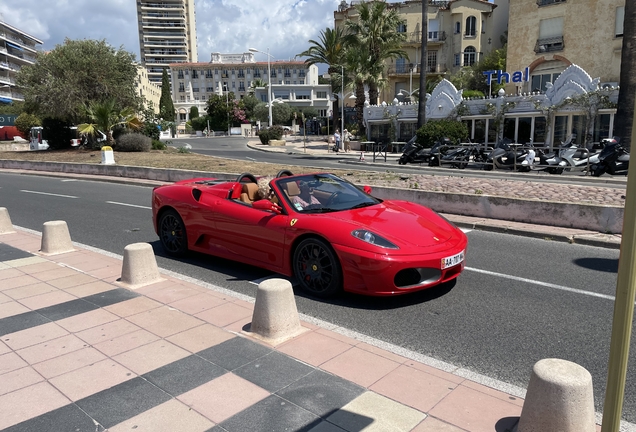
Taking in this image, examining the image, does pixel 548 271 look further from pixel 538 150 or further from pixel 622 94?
pixel 622 94

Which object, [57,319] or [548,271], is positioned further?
[548,271]

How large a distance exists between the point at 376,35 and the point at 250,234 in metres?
35.8

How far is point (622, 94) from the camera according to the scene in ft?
65.0

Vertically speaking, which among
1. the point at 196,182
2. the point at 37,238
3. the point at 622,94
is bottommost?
the point at 37,238

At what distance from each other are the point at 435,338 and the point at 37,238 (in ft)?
24.4

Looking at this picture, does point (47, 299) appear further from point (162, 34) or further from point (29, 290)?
point (162, 34)

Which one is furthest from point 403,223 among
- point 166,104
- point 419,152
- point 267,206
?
point 166,104

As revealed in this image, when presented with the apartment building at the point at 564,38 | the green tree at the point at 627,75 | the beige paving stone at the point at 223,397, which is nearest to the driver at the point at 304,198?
the beige paving stone at the point at 223,397

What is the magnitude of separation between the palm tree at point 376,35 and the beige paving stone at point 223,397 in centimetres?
3758

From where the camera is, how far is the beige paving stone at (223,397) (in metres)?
3.11

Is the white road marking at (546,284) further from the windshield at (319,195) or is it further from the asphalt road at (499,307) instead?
the windshield at (319,195)

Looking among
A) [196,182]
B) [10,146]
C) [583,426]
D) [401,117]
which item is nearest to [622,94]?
[401,117]

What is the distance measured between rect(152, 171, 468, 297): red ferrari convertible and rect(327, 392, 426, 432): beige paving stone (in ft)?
5.73

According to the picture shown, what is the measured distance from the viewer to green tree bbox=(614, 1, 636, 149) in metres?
18.5
